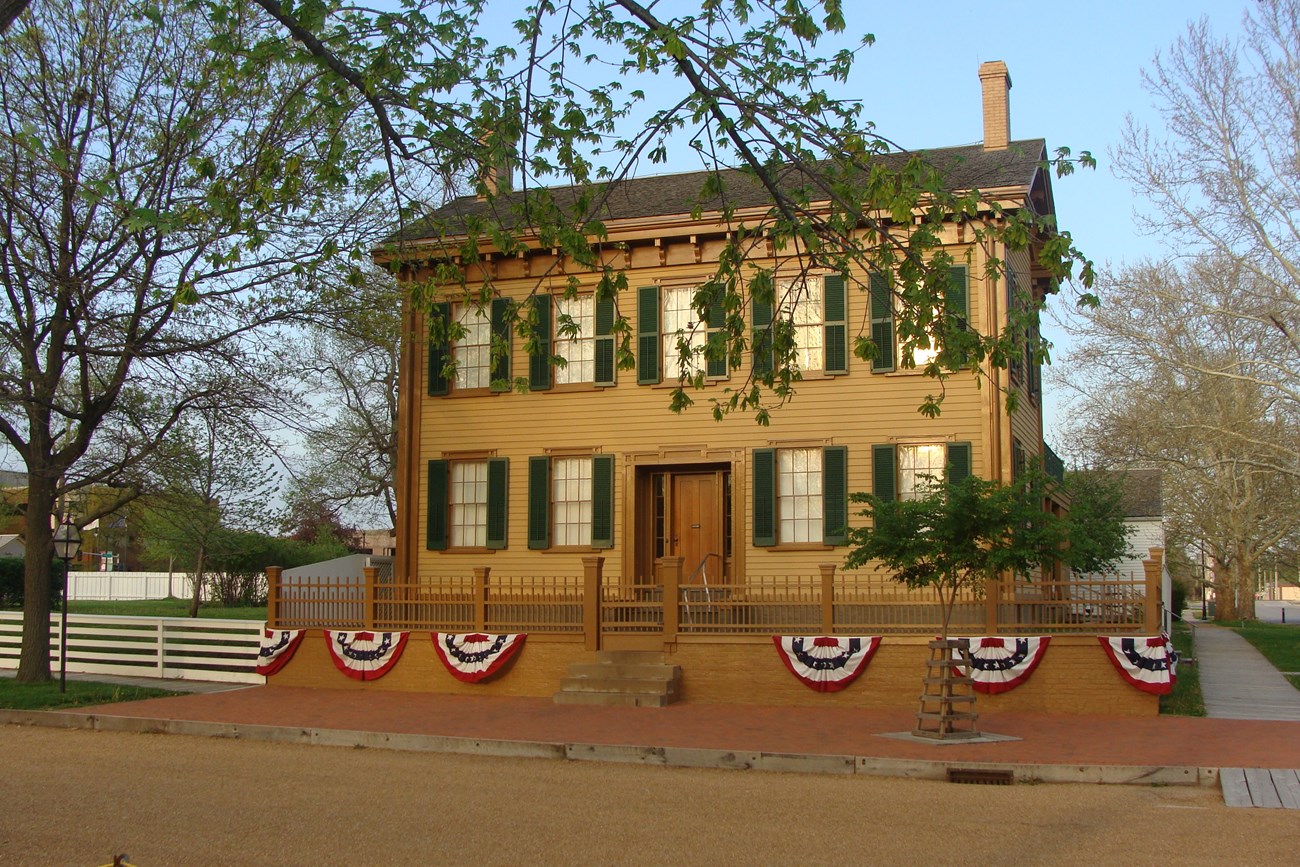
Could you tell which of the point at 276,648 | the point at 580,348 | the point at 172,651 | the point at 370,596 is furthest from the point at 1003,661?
the point at 172,651

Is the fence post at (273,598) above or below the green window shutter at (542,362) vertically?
below

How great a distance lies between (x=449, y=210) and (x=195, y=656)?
364 inches

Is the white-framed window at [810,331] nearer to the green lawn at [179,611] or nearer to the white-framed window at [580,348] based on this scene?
the white-framed window at [580,348]

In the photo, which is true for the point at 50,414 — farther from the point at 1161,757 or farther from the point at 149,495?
the point at 1161,757

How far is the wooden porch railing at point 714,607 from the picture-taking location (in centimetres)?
1539

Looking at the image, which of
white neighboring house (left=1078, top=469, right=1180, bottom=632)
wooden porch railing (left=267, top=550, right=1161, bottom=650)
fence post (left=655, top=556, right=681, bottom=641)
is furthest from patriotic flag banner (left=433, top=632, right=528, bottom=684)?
white neighboring house (left=1078, top=469, right=1180, bottom=632)

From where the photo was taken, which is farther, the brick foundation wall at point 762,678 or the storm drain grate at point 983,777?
the brick foundation wall at point 762,678

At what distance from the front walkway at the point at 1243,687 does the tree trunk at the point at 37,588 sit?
1595 centimetres

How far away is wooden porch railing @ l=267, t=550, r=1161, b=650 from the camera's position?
606 inches

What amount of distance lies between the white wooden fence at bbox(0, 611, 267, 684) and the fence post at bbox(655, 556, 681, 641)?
6604 mm

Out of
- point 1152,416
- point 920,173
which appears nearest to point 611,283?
point 920,173

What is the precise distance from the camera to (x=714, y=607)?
16.8 meters

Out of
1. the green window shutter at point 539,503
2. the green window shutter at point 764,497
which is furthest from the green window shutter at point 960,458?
the green window shutter at point 539,503

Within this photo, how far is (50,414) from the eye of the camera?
18125 millimetres
